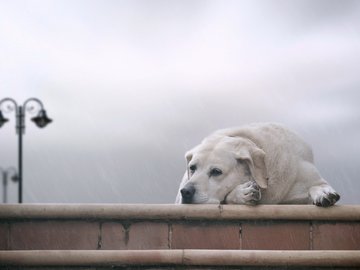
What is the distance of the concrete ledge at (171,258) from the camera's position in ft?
12.4

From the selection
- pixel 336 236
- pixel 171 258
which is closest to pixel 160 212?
pixel 171 258

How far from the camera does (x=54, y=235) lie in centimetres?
393

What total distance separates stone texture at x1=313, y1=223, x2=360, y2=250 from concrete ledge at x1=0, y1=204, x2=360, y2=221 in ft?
0.19

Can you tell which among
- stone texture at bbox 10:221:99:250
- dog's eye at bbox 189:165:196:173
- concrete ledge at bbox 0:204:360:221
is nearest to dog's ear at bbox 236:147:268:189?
dog's eye at bbox 189:165:196:173

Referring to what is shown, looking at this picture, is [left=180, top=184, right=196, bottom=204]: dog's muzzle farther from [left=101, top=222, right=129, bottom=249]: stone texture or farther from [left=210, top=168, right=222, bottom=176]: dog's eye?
[left=101, top=222, right=129, bottom=249]: stone texture

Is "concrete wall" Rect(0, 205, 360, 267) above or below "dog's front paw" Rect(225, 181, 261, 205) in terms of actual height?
below

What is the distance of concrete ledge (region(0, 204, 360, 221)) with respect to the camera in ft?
12.7

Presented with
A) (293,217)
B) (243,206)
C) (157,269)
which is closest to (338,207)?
(293,217)

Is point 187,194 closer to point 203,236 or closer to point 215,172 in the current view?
point 215,172

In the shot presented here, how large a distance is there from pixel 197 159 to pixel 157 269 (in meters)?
1.51

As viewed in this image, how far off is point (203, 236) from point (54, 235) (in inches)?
35.4

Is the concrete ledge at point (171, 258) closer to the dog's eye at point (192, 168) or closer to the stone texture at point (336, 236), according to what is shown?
the stone texture at point (336, 236)

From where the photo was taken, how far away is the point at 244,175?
5.05 metres

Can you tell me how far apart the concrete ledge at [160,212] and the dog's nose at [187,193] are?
749 millimetres
